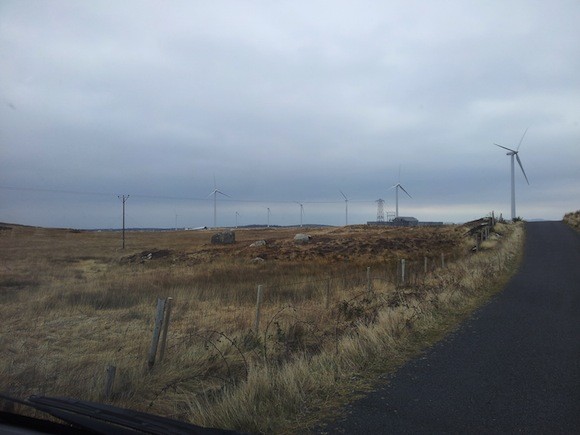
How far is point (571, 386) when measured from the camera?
6328mm

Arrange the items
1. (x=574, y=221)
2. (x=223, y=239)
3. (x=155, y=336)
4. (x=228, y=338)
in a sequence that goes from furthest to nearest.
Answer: (x=574, y=221)
(x=223, y=239)
(x=228, y=338)
(x=155, y=336)

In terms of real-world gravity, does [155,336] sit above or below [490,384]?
above

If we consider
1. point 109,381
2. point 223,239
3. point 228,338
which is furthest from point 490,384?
point 223,239

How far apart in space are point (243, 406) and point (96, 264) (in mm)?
33456

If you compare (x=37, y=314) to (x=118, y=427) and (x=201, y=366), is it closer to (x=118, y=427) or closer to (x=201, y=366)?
(x=201, y=366)

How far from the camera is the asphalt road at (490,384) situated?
5160 millimetres

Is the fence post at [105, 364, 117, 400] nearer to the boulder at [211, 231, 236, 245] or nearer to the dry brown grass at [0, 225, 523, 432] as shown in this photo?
the dry brown grass at [0, 225, 523, 432]

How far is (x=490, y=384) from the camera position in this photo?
6.50m

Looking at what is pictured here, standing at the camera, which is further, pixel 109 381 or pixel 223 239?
pixel 223 239

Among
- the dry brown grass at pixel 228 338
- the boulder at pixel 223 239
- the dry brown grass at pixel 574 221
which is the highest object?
the dry brown grass at pixel 574 221

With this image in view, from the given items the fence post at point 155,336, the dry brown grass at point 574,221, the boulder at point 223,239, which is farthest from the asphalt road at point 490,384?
the dry brown grass at point 574,221

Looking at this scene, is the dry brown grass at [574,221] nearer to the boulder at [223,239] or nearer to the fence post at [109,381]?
the boulder at [223,239]

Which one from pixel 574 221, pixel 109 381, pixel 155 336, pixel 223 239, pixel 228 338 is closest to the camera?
pixel 109 381

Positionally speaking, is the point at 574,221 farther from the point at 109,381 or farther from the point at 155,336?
the point at 109,381
